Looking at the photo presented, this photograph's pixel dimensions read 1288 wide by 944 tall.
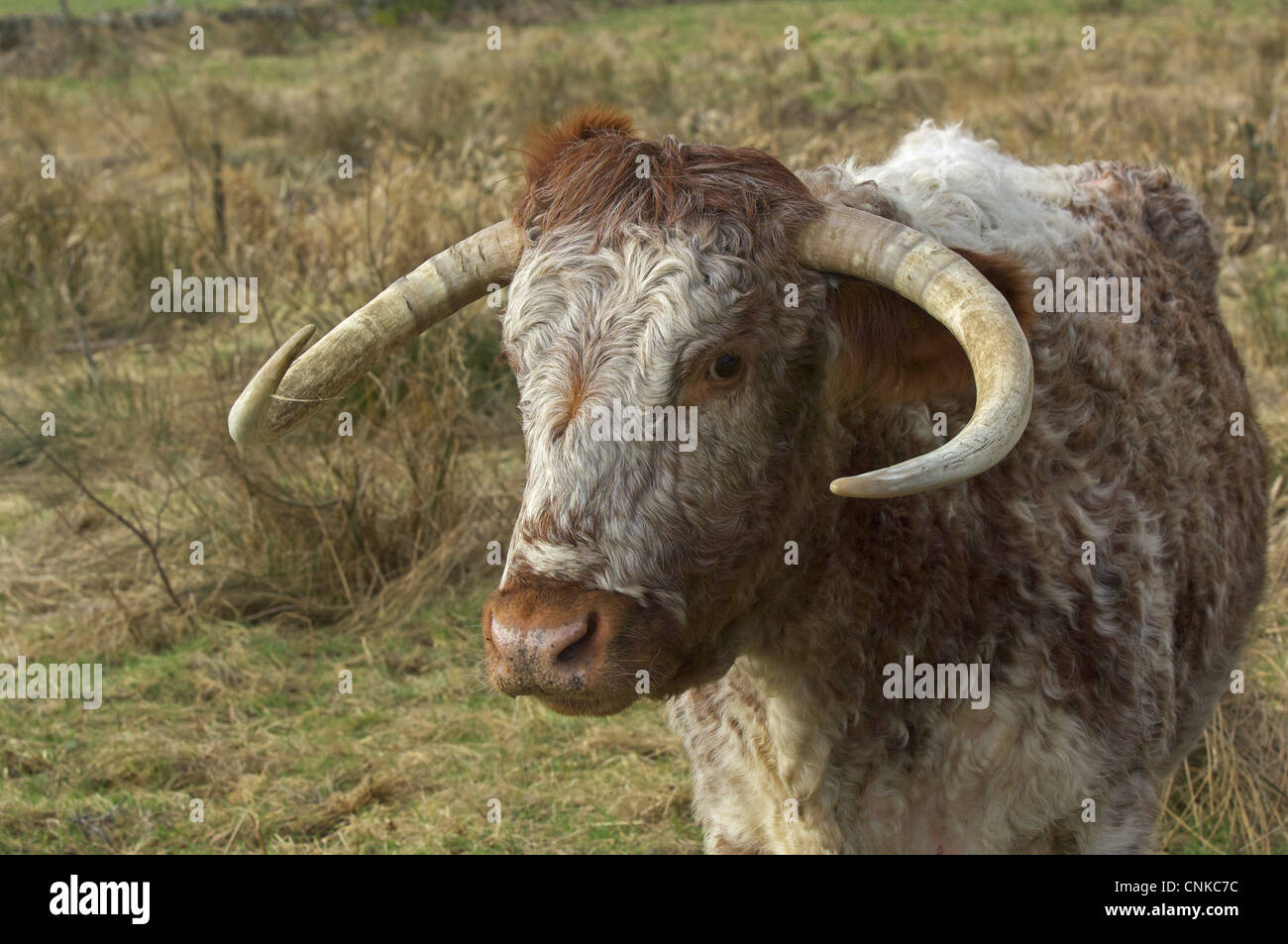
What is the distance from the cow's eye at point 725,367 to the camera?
110 inches

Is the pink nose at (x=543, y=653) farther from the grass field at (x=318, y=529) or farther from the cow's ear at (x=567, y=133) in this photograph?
the grass field at (x=318, y=529)

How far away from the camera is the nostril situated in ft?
8.37

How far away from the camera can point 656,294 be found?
9.06 feet

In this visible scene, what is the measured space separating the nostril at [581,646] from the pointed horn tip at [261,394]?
40.6 inches

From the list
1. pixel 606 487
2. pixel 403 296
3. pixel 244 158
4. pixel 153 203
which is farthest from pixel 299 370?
pixel 244 158

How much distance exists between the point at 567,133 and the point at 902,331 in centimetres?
96

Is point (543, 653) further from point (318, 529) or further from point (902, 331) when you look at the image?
point (318, 529)

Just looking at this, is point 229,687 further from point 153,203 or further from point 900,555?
point 153,203

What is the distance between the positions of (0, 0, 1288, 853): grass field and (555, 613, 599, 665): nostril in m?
2.43

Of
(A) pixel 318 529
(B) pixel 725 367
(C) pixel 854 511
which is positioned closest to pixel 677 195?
(B) pixel 725 367
